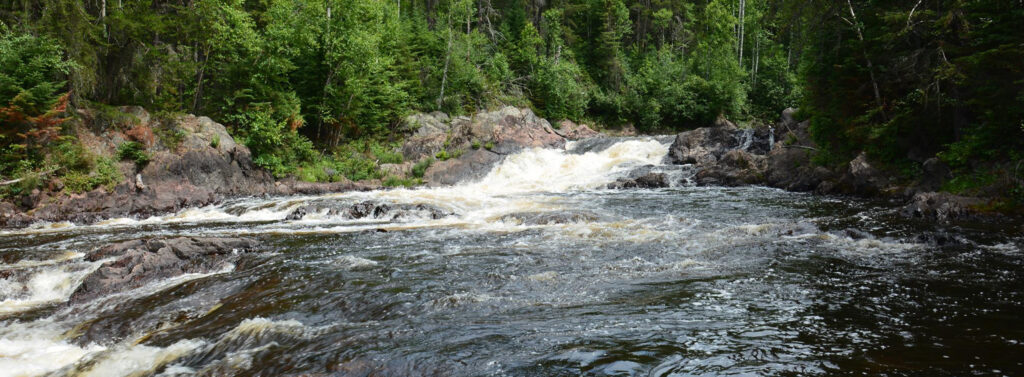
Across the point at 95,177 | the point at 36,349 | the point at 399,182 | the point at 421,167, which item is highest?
the point at 95,177

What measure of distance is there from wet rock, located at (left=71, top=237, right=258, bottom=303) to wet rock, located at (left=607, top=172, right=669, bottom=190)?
14750 millimetres

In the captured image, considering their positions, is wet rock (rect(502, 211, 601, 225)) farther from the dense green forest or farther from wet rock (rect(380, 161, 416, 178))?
wet rock (rect(380, 161, 416, 178))

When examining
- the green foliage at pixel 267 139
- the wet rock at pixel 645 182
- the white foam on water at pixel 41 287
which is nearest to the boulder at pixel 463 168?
the green foliage at pixel 267 139

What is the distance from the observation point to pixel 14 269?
8.86 meters

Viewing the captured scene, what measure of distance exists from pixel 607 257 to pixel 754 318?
3717mm

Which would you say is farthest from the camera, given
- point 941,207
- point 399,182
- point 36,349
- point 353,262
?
point 399,182

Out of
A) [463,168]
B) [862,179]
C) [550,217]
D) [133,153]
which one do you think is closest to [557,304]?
[550,217]

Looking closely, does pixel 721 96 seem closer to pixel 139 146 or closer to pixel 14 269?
pixel 139 146

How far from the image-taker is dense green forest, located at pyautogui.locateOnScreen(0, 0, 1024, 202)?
13578mm

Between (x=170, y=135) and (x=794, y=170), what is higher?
(x=170, y=135)

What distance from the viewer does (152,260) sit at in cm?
888

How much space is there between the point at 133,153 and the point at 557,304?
1836 cm

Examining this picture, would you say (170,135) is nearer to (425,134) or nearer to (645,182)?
(425,134)

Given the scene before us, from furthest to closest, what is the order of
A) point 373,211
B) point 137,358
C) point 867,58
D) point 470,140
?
point 470,140, point 867,58, point 373,211, point 137,358
